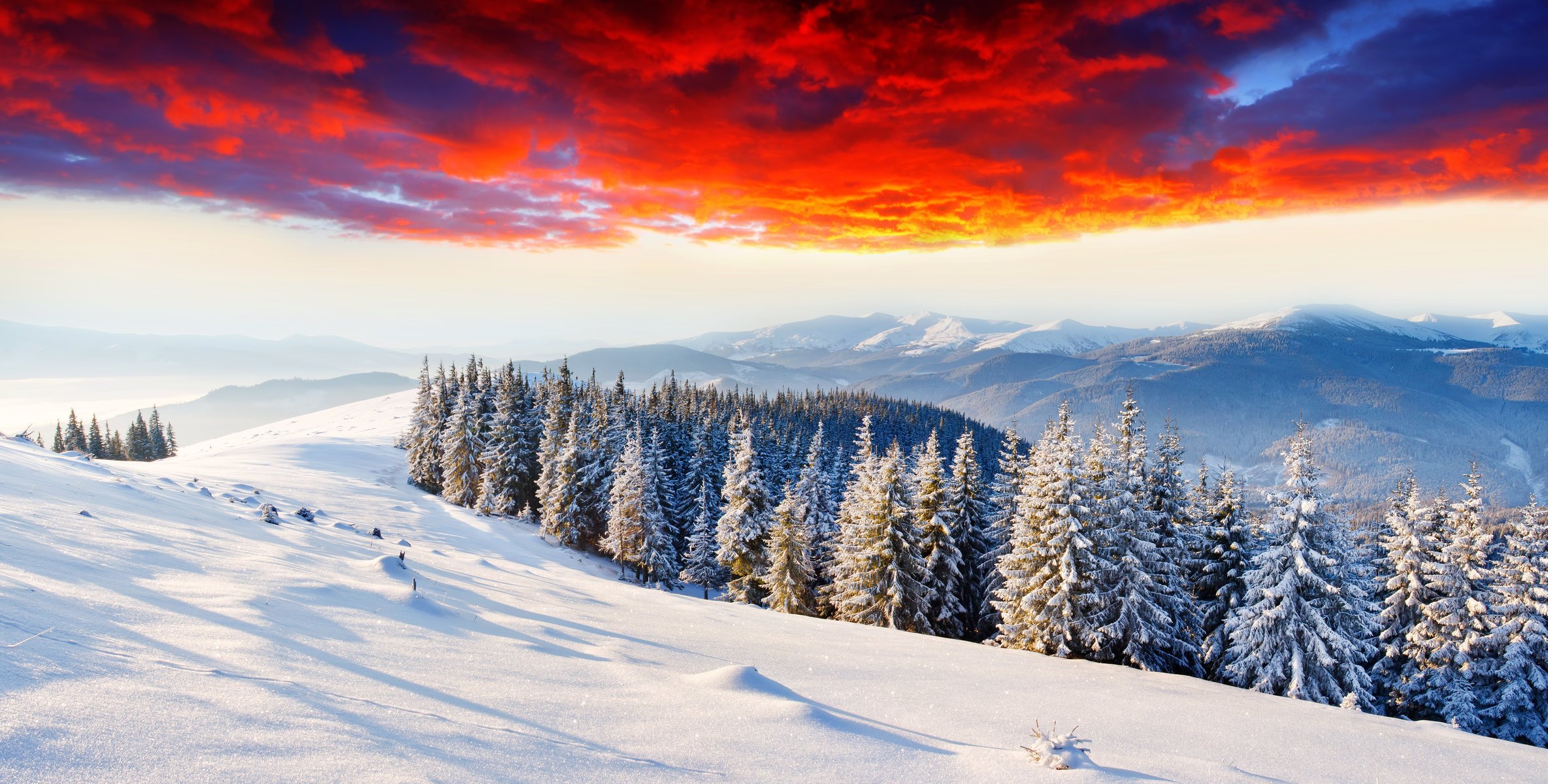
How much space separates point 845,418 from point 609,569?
7293 centimetres

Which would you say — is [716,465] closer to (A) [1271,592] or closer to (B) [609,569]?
(B) [609,569]

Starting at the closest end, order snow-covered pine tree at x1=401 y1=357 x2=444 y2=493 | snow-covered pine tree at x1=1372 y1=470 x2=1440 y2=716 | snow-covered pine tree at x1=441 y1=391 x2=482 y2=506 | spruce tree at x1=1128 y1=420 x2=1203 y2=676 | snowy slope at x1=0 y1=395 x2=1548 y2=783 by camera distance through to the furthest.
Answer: snowy slope at x1=0 y1=395 x2=1548 y2=783 < spruce tree at x1=1128 y1=420 x2=1203 y2=676 < snow-covered pine tree at x1=1372 y1=470 x2=1440 y2=716 < snow-covered pine tree at x1=441 y1=391 x2=482 y2=506 < snow-covered pine tree at x1=401 y1=357 x2=444 y2=493

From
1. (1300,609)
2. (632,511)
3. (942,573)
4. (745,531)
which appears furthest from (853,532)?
(1300,609)

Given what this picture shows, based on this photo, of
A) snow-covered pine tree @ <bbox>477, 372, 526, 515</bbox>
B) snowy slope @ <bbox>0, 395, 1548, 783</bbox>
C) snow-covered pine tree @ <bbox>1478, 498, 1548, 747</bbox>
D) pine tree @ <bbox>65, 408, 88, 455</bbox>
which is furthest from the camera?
pine tree @ <bbox>65, 408, 88, 455</bbox>

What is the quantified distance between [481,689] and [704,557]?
1475 inches

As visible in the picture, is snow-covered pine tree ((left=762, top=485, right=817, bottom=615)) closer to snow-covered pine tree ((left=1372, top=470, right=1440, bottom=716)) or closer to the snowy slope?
the snowy slope

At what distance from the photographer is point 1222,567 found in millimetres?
27281

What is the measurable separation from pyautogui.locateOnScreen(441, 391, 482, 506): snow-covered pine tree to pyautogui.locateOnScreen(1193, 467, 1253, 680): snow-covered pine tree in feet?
174

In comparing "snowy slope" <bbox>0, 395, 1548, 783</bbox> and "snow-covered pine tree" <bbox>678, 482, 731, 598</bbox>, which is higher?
"snowy slope" <bbox>0, 395, 1548, 783</bbox>

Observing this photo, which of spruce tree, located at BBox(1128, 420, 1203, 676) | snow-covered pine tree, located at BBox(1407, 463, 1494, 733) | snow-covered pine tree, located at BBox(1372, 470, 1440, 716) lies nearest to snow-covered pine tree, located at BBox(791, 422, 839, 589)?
spruce tree, located at BBox(1128, 420, 1203, 676)

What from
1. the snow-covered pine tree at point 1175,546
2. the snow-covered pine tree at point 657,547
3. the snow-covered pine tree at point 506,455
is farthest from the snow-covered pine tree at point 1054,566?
the snow-covered pine tree at point 506,455

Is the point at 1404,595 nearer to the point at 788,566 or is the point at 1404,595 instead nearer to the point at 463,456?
the point at 788,566

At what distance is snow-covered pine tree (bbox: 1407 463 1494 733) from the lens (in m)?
24.7

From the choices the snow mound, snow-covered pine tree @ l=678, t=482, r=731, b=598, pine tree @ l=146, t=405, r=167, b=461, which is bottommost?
snow-covered pine tree @ l=678, t=482, r=731, b=598
